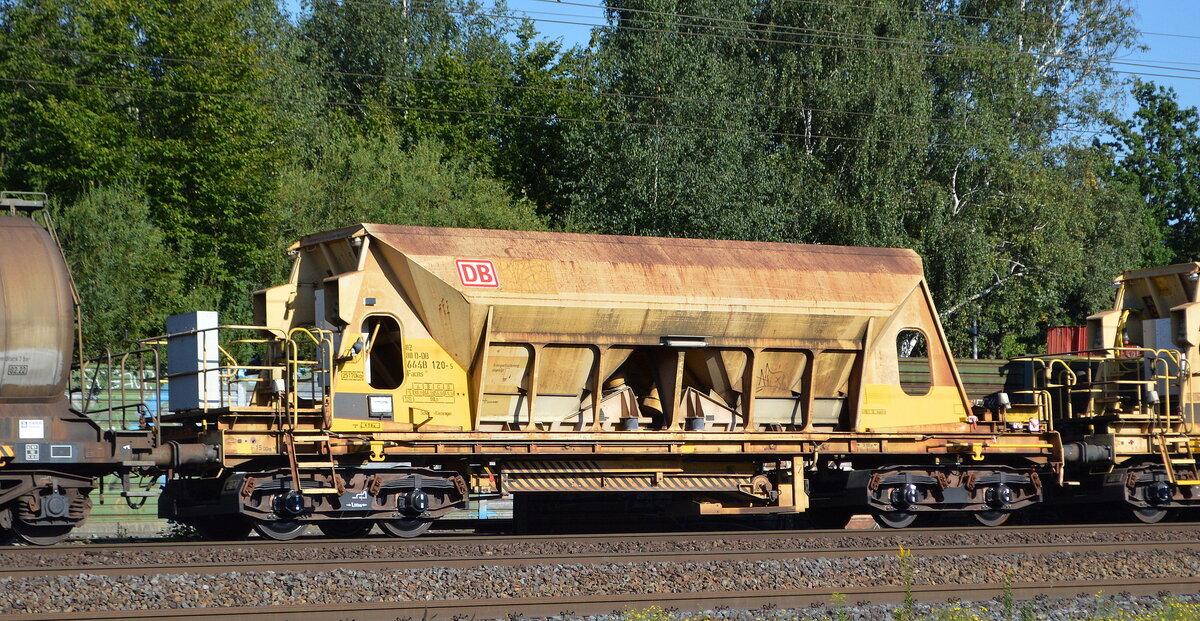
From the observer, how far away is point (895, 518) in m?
17.4

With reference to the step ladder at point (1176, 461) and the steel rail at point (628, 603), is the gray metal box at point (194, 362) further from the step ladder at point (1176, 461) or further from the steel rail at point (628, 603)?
the step ladder at point (1176, 461)

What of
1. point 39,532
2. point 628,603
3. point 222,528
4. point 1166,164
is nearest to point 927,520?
point 628,603

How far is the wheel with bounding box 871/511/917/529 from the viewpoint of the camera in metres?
17.3

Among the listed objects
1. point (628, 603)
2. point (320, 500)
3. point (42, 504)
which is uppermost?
point (42, 504)

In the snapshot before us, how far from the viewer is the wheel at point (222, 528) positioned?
1566 centimetres

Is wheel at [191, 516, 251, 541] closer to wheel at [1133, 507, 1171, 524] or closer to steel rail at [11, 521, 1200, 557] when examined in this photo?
steel rail at [11, 521, 1200, 557]

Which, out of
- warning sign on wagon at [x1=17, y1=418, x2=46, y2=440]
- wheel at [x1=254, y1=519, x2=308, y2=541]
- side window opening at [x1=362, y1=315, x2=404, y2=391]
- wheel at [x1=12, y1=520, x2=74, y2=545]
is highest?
side window opening at [x1=362, y1=315, x2=404, y2=391]

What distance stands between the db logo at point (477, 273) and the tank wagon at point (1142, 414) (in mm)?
8567

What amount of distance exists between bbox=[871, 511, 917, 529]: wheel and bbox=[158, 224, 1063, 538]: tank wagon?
0.04 metres

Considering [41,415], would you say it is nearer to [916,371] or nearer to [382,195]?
[916,371]

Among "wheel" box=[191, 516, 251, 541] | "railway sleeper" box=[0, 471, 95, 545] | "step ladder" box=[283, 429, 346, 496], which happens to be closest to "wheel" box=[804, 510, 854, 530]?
"step ladder" box=[283, 429, 346, 496]

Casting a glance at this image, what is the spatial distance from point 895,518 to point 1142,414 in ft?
14.3

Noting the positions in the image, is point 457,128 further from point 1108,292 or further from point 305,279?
point 305,279

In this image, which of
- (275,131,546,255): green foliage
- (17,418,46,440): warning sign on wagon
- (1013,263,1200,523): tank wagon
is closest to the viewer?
(17,418,46,440): warning sign on wagon
